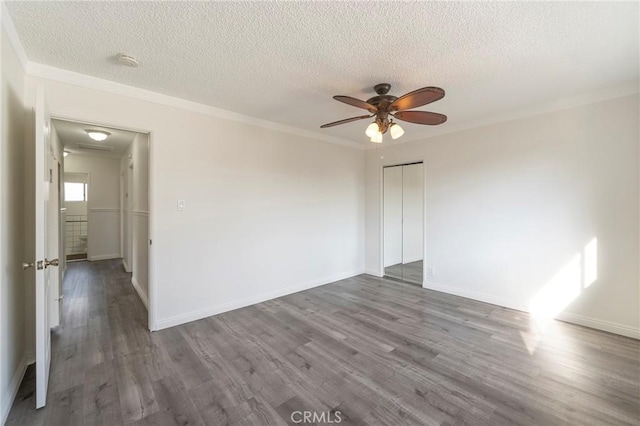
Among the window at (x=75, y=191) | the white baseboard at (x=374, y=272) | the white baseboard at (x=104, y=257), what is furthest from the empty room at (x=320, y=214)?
the window at (x=75, y=191)

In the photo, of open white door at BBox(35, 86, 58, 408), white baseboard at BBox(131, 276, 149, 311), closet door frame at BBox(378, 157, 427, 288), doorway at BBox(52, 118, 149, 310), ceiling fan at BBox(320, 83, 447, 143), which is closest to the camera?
open white door at BBox(35, 86, 58, 408)

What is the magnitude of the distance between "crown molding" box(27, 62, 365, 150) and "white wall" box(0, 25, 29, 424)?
7.8 inches

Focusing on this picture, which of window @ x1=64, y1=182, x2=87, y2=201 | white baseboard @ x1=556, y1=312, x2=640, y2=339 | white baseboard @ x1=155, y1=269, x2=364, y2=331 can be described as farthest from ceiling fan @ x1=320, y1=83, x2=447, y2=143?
window @ x1=64, y1=182, x2=87, y2=201

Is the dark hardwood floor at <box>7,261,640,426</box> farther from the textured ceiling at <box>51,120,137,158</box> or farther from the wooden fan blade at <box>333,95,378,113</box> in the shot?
the textured ceiling at <box>51,120,137,158</box>

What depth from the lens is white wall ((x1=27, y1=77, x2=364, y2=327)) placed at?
286cm

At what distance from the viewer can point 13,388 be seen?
72.6 inches

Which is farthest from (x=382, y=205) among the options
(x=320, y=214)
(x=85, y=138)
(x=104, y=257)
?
(x=104, y=257)

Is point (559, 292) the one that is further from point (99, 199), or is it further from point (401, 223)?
point (99, 199)

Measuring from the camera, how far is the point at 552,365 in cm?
224

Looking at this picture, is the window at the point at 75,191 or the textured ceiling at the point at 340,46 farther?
the window at the point at 75,191

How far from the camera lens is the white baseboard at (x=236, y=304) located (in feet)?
9.75

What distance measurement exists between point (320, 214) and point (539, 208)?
2.88 metres

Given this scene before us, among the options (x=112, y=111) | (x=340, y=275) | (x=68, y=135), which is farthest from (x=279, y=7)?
(x=68, y=135)

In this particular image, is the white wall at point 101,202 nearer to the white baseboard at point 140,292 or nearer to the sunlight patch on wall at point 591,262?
the white baseboard at point 140,292
